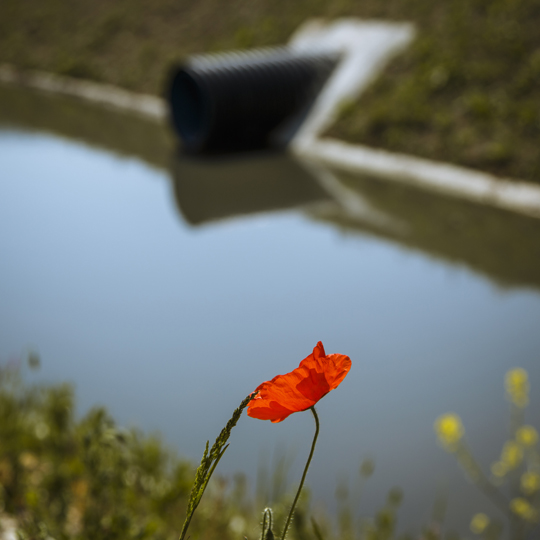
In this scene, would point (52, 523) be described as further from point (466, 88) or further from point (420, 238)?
point (466, 88)

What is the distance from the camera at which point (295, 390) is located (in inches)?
35.1

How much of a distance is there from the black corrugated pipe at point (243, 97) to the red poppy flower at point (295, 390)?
10151 mm

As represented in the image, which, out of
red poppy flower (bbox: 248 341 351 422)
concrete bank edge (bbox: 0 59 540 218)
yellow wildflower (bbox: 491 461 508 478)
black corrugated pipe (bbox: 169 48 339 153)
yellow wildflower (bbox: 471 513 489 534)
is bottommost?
yellow wildflower (bbox: 471 513 489 534)

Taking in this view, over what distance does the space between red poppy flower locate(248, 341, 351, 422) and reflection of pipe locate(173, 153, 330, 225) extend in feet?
23.5

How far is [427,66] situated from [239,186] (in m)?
4.50

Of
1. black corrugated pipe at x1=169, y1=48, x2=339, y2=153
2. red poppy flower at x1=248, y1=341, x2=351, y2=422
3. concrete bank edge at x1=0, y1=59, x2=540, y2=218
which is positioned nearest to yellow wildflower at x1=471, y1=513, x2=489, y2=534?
red poppy flower at x1=248, y1=341, x2=351, y2=422

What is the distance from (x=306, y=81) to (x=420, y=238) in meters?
5.65

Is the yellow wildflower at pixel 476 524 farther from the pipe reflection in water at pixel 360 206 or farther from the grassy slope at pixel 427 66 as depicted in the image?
the grassy slope at pixel 427 66

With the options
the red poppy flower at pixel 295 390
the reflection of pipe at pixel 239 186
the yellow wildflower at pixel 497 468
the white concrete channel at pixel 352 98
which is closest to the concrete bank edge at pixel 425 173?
the white concrete channel at pixel 352 98

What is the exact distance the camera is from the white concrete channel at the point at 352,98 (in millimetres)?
9180

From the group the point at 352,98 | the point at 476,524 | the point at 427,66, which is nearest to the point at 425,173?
the point at 427,66

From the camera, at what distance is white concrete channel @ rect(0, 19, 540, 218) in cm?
918

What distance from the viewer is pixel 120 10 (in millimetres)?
19797

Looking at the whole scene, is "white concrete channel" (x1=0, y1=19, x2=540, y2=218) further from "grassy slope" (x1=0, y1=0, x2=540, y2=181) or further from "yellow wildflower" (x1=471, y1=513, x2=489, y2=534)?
"yellow wildflower" (x1=471, y1=513, x2=489, y2=534)
